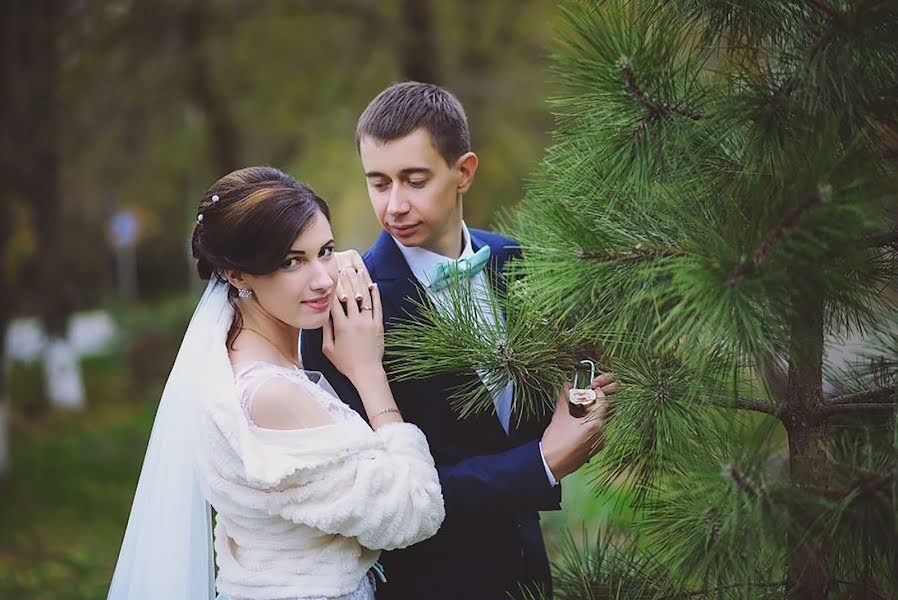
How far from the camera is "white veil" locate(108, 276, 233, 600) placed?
7.68 feet

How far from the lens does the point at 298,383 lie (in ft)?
7.17

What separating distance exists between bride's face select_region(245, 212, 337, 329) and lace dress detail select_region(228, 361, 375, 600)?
0.39ft

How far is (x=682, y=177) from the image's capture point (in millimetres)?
1767

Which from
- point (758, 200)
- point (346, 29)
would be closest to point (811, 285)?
point (758, 200)

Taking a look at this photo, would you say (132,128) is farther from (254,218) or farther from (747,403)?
(747,403)

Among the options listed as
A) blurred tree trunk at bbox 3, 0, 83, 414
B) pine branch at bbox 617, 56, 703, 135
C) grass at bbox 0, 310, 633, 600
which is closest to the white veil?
grass at bbox 0, 310, 633, 600

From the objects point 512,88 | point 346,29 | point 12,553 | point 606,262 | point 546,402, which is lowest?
point 12,553

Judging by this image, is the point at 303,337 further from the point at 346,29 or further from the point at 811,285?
the point at 346,29

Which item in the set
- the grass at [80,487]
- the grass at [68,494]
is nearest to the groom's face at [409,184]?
the grass at [80,487]

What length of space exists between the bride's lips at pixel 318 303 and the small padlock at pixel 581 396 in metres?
0.60

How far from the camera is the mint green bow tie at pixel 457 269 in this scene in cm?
207

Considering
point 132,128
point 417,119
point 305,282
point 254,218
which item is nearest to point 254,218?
point 254,218

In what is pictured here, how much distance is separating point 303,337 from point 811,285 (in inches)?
50.5

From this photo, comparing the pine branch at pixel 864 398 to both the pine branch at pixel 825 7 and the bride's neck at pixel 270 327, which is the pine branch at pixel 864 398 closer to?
the pine branch at pixel 825 7
